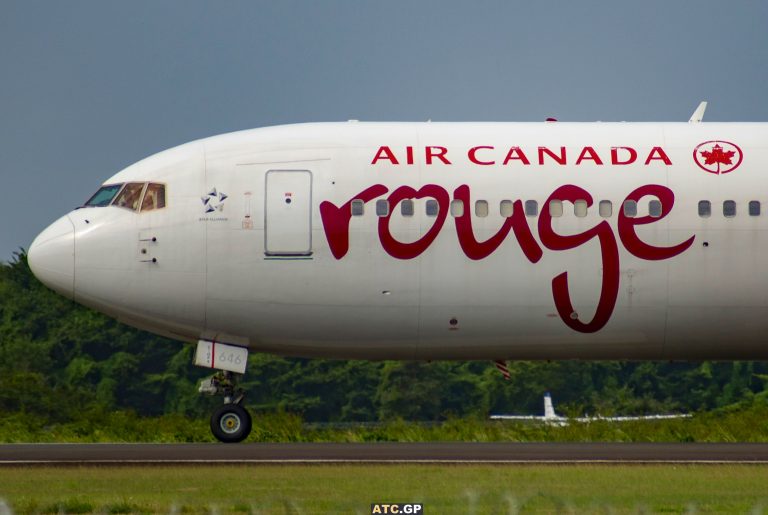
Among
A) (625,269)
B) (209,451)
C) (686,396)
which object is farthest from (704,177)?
(686,396)

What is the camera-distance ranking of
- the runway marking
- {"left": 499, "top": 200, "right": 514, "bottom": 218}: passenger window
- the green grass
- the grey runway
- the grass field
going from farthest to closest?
the green grass
{"left": 499, "top": 200, "right": 514, "bottom": 218}: passenger window
the grey runway
the runway marking
the grass field

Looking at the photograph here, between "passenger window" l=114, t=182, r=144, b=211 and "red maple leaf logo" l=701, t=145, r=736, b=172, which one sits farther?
"red maple leaf logo" l=701, t=145, r=736, b=172

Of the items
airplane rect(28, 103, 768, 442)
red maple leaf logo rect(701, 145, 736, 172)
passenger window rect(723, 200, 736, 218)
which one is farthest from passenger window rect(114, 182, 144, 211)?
passenger window rect(723, 200, 736, 218)

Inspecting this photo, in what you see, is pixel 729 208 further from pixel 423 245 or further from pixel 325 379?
pixel 325 379

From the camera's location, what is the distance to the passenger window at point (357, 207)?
84.5 ft

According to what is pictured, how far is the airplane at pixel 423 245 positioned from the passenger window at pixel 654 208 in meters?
0.03

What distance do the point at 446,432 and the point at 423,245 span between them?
500 cm

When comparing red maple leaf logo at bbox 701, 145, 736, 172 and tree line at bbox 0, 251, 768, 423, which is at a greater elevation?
red maple leaf logo at bbox 701, 145, 736, 172

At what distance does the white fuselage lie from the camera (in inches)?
1014

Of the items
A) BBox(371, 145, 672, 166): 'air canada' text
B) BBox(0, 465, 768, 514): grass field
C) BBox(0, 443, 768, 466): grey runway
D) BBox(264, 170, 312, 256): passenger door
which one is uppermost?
BBox(371, 145, 672, 166): 'air canada' text

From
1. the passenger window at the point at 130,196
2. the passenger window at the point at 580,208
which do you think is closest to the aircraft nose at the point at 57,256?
the passenger window at the point at 130,196

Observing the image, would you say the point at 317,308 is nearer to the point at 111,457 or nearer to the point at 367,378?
the point at 111,457

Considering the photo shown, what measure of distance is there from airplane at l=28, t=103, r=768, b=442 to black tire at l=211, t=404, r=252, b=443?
0.13 ft

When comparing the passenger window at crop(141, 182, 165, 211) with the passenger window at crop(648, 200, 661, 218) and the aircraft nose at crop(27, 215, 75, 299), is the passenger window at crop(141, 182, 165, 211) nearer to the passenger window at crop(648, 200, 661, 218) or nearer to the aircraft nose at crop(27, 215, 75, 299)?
the aircraft nose at crop(27, 215, 75, 299)
